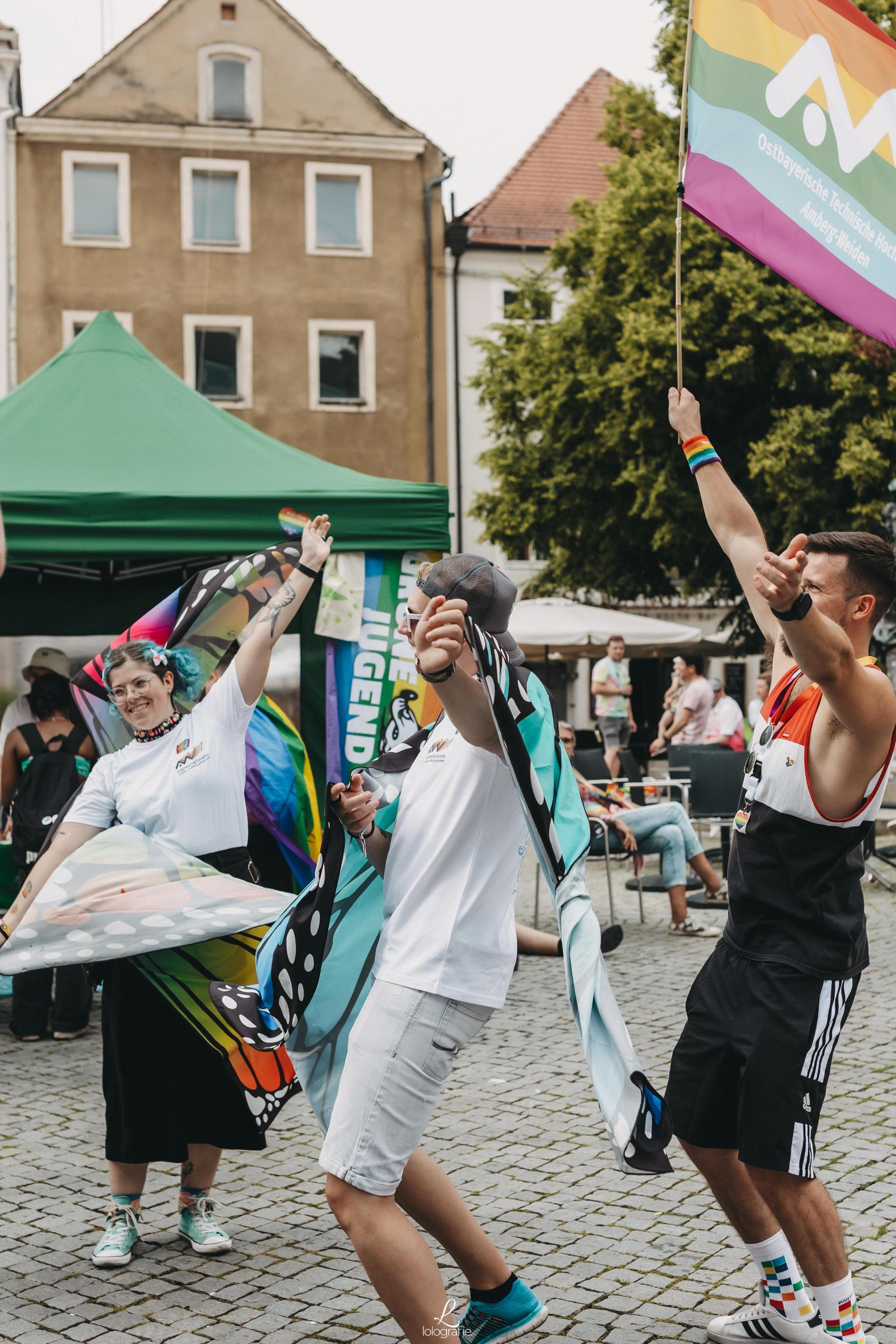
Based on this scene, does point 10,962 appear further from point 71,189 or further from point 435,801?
point 71,189

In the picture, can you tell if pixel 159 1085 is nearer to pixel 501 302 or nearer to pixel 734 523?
pixel 734 523

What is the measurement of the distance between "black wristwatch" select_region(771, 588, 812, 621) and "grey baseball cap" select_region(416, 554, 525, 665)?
0.51 m

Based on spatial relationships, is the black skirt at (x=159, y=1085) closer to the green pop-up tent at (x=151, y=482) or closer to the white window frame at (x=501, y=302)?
the green pop-up tent at (x=151, y=482)

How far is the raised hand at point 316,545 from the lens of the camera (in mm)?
4547

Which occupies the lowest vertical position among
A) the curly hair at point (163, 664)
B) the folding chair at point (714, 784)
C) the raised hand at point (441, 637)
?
the folding chair at point (714, 784)

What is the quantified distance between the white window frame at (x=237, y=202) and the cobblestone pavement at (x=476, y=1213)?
24447 millimetres

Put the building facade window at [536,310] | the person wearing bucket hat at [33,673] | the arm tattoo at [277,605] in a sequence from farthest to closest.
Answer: the building facade window at [536,310] < the person wearing bucket hat at [33,673] < the arm tattoo at [277,605]

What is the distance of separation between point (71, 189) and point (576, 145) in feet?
44.1

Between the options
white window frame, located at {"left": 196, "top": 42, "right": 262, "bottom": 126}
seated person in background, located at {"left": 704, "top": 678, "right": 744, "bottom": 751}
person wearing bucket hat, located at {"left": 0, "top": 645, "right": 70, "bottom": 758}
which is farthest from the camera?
white window frame, located at {"left": 196, "top": 42, "right": 262, "bottom": 126}

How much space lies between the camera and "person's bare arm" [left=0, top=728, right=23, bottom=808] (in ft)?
22.8

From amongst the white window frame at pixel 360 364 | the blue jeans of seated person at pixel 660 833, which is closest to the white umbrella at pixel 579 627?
the blue jeans of seated person at pixel 660 833

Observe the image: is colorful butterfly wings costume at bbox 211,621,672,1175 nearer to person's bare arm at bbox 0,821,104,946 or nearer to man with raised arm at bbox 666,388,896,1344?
man with raised arm at bbox 666,388,896,1344

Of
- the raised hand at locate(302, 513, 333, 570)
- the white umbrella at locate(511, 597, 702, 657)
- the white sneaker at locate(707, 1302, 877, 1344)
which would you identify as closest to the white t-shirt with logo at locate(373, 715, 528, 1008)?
the white sneaker at locate(707, 1302, 877, 1344)

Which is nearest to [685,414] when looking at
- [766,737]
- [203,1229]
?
[766,737]
